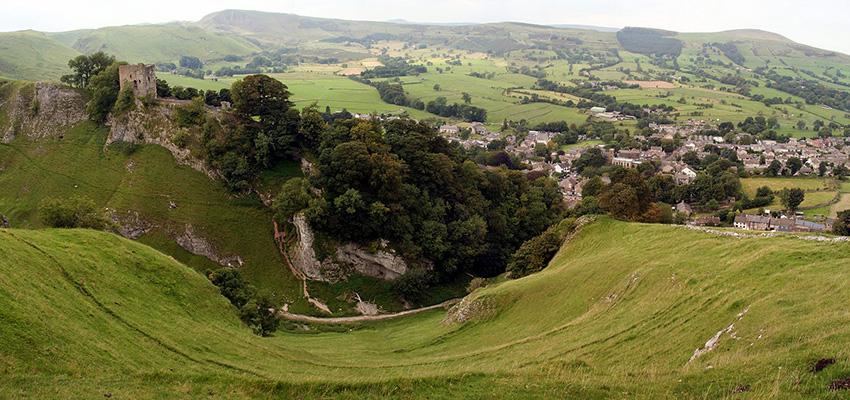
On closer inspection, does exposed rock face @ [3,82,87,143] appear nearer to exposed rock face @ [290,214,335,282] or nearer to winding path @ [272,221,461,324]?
winding path @ [272,221,461,324]

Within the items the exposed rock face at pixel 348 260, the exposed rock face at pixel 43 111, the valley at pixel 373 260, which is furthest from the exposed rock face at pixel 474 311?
the exposed rock face at pixel 43 111

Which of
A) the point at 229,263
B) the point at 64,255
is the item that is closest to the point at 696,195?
the point at 229,263

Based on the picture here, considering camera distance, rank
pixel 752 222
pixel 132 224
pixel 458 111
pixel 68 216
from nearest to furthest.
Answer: pixel 68 216, pixel 132 224, pixel 752 222, pixel 458 111

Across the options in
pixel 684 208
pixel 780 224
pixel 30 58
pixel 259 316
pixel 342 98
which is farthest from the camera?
pixel 30 58

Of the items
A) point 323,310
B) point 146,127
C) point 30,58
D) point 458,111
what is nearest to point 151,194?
point 146,127

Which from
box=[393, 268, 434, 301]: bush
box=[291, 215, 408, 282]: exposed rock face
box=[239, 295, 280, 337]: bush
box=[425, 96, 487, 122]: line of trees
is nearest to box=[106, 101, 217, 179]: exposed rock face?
box=[291, 215, 408, 282]: exposed rock face

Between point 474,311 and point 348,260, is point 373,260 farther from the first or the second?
point 474,311
